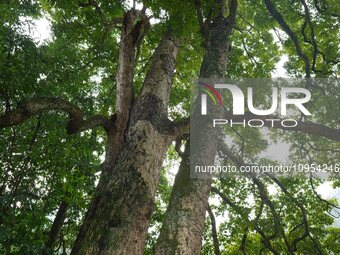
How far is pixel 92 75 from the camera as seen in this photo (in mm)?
10375

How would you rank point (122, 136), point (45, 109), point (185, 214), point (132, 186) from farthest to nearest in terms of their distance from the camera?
point (122, 136) < point (185, 214) < point (45, 109) < point (132, 186)

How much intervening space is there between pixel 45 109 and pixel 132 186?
1267 mm

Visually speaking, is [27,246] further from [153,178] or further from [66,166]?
[153,178]

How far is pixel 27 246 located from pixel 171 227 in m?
2.06

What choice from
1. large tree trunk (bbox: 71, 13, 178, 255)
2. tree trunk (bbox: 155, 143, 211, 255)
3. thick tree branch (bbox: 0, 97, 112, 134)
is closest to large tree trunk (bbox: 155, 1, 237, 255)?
tree trunk (bbox: 155, 143, 211, 255)

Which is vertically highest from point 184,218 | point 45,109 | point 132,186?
point 45,109

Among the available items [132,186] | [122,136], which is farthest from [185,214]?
[122,136]

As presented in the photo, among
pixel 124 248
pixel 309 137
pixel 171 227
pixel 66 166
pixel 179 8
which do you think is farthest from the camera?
pixel 309 137

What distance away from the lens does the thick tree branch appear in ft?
10.1

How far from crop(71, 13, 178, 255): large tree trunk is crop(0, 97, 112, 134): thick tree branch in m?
0.56

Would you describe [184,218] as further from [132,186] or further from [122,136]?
[122,136]

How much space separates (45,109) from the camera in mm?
A: 3490

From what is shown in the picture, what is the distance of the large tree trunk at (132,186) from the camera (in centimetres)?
296

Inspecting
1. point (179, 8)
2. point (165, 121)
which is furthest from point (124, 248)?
point (179, 8)
